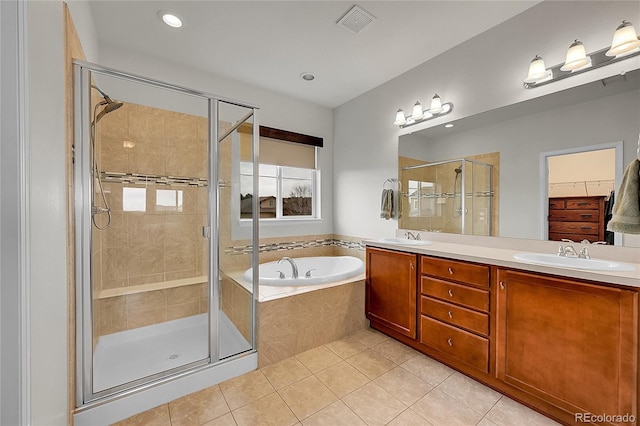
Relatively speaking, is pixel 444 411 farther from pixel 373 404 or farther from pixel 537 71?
pixel 537 71

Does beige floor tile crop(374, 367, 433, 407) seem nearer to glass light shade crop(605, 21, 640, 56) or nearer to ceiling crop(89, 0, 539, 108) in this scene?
glass light shade crop(605, 21, 640, 56)

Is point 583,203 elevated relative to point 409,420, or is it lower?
elevated

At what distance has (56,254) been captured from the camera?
1.11 m

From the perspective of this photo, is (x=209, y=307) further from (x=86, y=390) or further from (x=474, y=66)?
(x=474, y=66)

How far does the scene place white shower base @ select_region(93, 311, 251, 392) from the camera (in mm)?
Answer: 1757

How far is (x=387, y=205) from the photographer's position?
9.73 ft

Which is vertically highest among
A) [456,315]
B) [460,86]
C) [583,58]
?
[460,86]

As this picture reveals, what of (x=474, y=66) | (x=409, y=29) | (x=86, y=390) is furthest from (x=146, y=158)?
(x=474, y=66)

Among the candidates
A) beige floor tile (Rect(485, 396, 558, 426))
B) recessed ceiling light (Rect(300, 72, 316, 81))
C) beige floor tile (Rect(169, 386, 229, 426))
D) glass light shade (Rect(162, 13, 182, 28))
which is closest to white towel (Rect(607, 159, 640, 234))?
beige floor tile (Rect(485, 396, 558, 426))

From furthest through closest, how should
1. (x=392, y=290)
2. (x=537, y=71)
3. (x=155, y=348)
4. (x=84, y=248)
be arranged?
(x=392, y=290), (x=155, y=348), (x=537, y=71), (x=84, y=248)

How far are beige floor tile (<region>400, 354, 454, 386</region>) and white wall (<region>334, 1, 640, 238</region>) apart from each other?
1.34m

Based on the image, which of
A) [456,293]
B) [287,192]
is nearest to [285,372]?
[456,293]

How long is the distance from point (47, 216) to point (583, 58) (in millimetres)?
2936

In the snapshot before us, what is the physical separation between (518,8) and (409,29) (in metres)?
0.76
